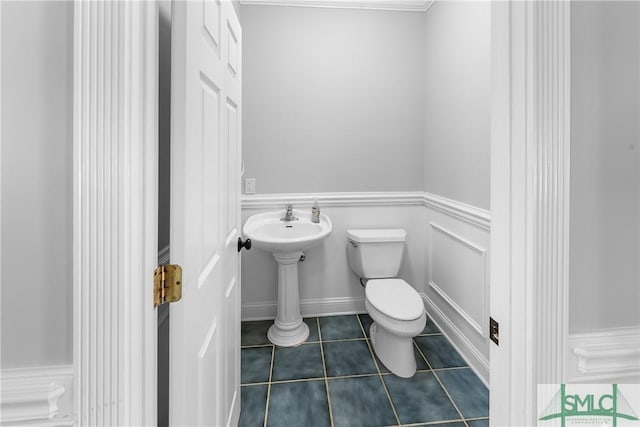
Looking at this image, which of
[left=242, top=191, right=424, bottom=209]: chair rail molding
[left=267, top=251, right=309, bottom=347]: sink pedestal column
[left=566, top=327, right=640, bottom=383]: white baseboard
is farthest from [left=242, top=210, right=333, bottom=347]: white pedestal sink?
[left=566, top=327, right=640, bottom=383]: white baseboard

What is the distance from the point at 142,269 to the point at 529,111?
2.72 ft

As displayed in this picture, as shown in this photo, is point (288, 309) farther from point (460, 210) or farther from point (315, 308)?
point (460, 210)

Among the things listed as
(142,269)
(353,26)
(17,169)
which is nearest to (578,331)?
(142,269)

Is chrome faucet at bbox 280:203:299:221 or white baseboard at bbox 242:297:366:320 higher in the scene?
chrome faucet at bbox 280:203:299:221

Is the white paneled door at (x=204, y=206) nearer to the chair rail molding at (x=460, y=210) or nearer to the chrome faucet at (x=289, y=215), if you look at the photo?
the chrome faucet at (x=289, y=215)

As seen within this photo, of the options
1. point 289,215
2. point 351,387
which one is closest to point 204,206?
point 351,387

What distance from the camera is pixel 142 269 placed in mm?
638

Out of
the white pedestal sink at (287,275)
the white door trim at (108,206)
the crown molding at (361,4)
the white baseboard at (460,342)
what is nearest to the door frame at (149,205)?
the white door trim at (108,206)

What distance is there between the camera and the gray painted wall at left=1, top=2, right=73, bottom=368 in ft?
1.88

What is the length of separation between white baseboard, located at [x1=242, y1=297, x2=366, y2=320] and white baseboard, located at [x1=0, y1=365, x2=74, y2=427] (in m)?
2.08

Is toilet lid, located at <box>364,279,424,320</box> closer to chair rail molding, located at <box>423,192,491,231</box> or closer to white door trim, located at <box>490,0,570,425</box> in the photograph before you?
chair rail molding, located at <box>423,192,491,231</box>

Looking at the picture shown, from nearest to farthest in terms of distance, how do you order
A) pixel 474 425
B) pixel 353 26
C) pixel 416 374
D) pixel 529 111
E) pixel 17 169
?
pixel 17 169 < pixel 529 111 < pixel 474 425 < pixel 416 374 < pixel 353 26

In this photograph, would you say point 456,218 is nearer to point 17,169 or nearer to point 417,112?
point 417,112

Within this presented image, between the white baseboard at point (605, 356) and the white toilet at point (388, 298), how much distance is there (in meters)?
1.13
